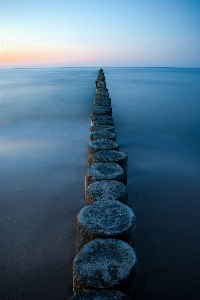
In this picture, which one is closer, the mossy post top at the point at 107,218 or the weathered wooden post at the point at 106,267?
the weathered wooden post at the point at 106,267

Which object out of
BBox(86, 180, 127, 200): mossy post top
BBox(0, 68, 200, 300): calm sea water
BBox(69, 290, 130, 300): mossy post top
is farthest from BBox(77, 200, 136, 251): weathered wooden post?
BBox(0, 68, 200, 300): calm sea water

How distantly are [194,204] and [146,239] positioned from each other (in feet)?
3.39

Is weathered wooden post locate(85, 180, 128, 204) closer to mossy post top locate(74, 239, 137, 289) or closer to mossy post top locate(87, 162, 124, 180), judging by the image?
mossy post top locate(87, 162, 124, 180)

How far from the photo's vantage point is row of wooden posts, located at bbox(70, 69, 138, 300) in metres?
1.50

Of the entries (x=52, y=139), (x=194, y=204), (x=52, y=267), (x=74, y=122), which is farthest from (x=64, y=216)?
(x=74, y=122)

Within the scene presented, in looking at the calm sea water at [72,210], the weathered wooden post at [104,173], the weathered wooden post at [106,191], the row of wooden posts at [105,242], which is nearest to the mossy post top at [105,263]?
the row of wooden posts at [105,242]

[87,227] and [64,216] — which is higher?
[87,227]

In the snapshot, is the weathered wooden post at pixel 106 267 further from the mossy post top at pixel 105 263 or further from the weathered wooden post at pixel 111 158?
the weathered wooden post at pixel 111 158

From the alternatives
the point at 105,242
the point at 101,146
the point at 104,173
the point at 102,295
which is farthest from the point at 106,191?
the point at 101,146

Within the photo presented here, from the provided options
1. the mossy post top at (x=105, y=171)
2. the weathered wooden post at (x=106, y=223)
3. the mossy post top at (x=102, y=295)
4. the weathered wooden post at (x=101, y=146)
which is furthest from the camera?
the weathered wooden post at (x=101, y=146)

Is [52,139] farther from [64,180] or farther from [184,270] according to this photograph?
[184,270]

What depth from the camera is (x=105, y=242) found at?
1.78 meters

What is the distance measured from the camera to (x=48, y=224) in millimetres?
2975

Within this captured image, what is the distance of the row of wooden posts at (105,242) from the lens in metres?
1.50
